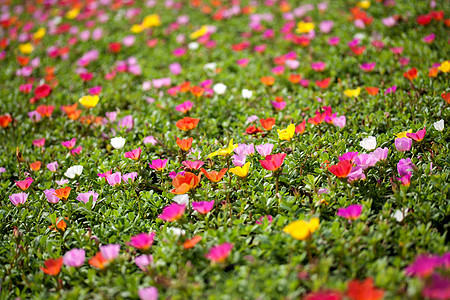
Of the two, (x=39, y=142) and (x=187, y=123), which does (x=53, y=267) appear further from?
(x=39, y=142)

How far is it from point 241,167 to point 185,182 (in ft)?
0.96

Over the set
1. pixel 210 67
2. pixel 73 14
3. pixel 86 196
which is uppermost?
pixel 73 14

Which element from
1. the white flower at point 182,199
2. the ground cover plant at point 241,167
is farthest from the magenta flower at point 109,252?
the white flower at point 182,199

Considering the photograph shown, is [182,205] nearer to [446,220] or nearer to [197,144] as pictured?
[197,144]

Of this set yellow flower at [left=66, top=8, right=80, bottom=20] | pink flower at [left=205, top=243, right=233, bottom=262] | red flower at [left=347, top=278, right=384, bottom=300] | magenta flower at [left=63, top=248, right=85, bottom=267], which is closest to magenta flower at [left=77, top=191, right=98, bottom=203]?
magenta flower at [left=63, top=248, right=85, bottom=267]

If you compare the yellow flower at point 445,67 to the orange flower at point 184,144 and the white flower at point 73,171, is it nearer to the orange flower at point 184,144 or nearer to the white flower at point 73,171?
the orange flower at point 184,144

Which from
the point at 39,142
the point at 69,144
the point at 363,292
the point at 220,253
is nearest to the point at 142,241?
the point at 220,253

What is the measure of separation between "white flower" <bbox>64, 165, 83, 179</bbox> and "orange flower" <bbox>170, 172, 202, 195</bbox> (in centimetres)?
70

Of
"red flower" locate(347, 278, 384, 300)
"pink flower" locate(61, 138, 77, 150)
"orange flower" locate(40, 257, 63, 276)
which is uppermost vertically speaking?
"red flower" locate(347, 278, 384, 300)

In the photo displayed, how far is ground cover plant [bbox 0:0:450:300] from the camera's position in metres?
1.40

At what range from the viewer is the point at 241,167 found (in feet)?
5.83

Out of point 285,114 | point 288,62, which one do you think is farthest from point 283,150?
point 288,62

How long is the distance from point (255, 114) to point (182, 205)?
1.05 metres

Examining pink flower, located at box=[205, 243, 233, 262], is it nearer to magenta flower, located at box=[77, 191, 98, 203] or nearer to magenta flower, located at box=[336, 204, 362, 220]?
magenta flower, located at box=[336, 204, 362, 220]
